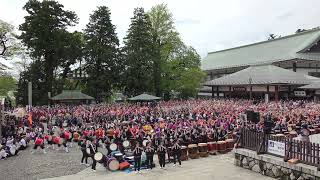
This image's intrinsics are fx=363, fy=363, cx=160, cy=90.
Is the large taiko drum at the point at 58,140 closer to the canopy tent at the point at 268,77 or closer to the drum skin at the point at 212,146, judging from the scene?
the drum skin at the point at 212,146

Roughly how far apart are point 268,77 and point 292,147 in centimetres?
2633

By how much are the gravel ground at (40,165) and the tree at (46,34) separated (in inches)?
981

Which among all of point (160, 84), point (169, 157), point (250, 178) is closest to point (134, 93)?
point (160, 84)

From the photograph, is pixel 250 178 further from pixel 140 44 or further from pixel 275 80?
pixel 140 44

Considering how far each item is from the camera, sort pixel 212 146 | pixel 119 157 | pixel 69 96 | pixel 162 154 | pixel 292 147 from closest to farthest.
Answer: pixel 292 147
pixel 162 154
pixel 119 157
pixel 212 146
pixel 69 96

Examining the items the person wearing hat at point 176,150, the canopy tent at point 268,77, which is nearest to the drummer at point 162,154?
the person wearing hat at point 176,150

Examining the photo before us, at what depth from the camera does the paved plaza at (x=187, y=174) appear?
579 inches

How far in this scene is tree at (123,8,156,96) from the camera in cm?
4366

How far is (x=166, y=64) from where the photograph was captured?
47531mm

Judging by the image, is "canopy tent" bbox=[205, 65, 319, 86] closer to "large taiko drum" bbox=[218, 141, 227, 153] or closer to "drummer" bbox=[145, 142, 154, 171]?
"large taiko drum" bbox=[218, 141, 227, 153]

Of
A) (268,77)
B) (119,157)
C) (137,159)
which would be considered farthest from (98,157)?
(268,77)

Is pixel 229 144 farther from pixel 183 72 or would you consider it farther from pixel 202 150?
pixel 183 72

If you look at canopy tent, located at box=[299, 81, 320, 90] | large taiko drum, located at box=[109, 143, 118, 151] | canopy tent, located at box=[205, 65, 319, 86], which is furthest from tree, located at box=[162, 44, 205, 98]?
large taiko drum, located at box=[109, 143, 118, 151]

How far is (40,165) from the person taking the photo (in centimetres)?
1731
